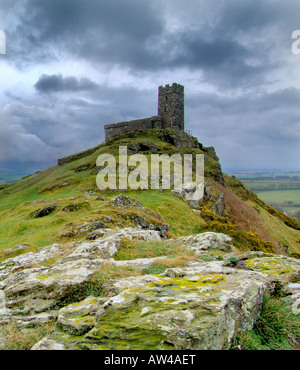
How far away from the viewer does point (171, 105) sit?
69.8m

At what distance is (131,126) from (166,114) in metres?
10.4

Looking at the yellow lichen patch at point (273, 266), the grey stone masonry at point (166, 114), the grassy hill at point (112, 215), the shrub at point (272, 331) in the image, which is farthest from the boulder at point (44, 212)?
the grey stone masonry at point (166, 114)

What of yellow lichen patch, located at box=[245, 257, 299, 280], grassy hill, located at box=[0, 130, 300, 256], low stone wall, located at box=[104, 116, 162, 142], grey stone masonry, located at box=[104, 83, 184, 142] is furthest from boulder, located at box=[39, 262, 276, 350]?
low stone wall, located at box=[104, 116, 162, 142]

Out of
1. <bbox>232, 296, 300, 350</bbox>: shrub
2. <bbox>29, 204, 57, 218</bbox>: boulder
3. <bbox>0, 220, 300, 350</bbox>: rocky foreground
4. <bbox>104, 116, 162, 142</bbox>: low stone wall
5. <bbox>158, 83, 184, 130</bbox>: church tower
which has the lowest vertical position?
Result: <bbox>232, 296, 300, 350</bbox>: shrub

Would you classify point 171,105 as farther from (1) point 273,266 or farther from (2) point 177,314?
(2) point 177,314

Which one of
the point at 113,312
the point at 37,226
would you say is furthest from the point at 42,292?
the point at 37,226

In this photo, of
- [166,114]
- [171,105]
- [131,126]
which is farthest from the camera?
[131,126]

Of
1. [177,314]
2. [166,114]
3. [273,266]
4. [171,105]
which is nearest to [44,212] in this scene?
[273,266]

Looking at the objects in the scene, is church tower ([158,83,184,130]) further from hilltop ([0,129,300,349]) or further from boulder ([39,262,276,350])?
boulder ([39,262,276,350])

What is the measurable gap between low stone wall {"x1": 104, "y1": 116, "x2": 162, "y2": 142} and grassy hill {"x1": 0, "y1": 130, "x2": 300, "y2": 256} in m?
14.8

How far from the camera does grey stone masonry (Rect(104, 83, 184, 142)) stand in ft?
228

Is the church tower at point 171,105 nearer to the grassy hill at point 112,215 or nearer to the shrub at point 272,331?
the grassy hill at point 112,215

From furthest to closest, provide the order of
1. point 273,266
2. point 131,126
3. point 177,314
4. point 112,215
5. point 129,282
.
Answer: point 131,126
point 112,215
point 273,266
point 129,282
point 177,314

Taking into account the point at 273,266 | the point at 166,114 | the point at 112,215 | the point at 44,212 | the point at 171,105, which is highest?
the point at 171,105
